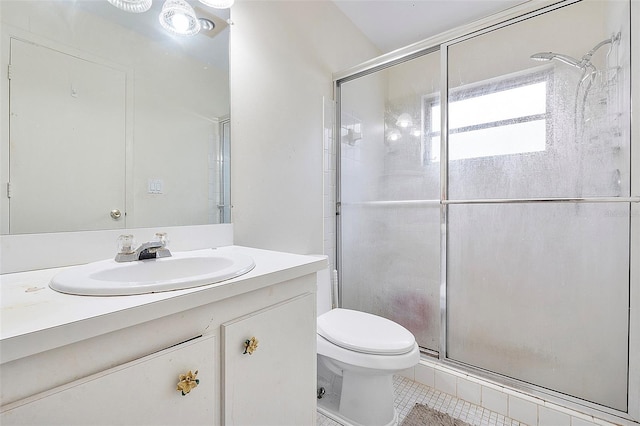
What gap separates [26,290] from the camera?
603 millimetres

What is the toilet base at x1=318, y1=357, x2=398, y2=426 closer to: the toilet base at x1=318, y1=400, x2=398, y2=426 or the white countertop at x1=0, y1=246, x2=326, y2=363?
the toilet base at x1=318, y1=400, x2=398, y2=426

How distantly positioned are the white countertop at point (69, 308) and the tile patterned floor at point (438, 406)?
1093 millimetres

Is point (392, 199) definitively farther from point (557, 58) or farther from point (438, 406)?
point (438, 406)

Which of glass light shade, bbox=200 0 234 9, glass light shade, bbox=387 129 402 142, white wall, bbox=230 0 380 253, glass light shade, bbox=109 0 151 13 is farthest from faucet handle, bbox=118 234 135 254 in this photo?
glass light shade, bbox=387 129 402 142

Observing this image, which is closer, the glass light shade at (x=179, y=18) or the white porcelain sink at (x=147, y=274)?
the white porcelain sink at (x=147, y=274)

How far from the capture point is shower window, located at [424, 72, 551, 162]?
135 cm

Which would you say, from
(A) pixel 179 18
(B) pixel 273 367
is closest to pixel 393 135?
(A) pixel 179 18

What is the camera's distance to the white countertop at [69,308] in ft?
1.32

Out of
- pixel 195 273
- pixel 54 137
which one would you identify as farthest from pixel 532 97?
pixel 54 137

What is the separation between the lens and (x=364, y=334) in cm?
127

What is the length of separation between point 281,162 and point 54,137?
895 millimetres

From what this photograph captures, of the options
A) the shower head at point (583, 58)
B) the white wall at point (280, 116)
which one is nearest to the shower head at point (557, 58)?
the shower head at point (583, 58)

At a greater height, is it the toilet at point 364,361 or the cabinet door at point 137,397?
the cabinet door at point 137,397

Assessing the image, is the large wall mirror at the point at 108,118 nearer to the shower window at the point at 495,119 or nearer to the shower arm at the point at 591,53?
the shower window at the point at 495,119
